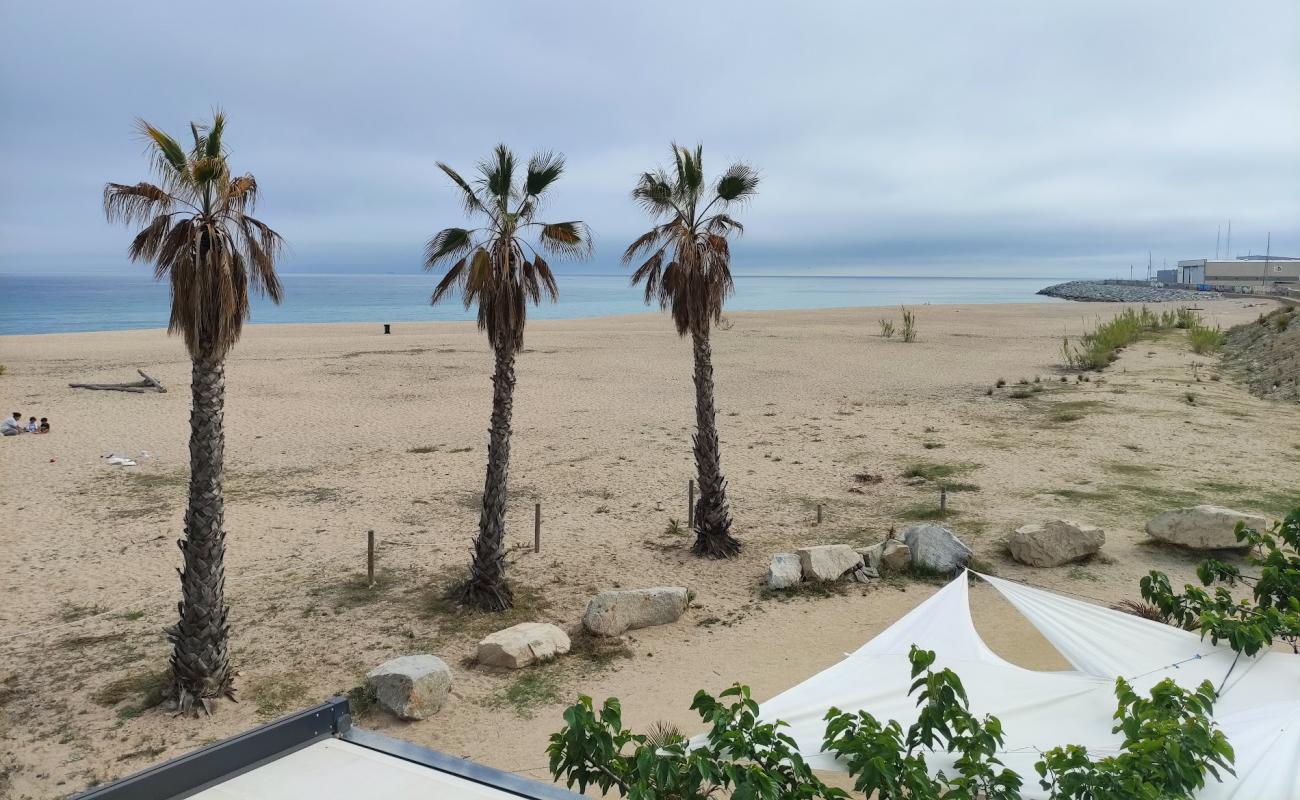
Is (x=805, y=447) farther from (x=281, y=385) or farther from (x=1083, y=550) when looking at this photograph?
(x=281, y=385)

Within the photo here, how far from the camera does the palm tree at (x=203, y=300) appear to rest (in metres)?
8.20

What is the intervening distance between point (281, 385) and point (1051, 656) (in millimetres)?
26715

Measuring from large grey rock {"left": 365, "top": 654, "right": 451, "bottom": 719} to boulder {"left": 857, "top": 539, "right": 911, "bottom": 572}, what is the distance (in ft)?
21.8

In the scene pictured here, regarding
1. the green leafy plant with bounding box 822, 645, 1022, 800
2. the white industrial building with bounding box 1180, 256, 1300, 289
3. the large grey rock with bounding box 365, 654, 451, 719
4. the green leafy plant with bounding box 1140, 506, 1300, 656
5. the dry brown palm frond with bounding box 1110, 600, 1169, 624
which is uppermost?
the white industrial building with bounding box 1180, 256, 1300, 289

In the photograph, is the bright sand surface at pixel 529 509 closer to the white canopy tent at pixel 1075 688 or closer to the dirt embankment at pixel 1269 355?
the dirt embankment at pixel 1269 355

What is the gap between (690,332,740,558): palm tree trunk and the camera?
44.0 ft

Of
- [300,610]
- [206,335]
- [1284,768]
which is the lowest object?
[300,610]

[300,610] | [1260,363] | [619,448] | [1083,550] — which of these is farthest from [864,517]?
[1260,363]

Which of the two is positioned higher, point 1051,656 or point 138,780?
point 138,780

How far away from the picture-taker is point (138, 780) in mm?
3924

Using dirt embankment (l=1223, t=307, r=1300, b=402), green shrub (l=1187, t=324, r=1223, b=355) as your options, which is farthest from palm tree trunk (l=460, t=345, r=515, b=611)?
green shrub (l=1187, t=324, r=1223, b=355)

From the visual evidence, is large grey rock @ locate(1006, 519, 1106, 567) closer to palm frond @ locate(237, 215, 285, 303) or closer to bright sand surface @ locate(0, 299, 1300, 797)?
bright sand surface @ locate(0, 299, 1300, 797)

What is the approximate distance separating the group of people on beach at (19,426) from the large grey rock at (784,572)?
19.9 m

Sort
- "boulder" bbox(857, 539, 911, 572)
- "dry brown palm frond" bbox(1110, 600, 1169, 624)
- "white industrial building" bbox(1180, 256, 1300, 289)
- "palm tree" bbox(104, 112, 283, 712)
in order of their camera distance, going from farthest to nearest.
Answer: "white industrial building" bbox(1180, 256, 1300, 289) → "boulder" bbox(857, 539, 911, 572) → "dry brown palm frond" bbox(1110, 600, 1169, 624) → "palm tree" bbox(104, 112, 283, 712)
